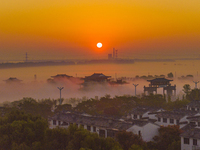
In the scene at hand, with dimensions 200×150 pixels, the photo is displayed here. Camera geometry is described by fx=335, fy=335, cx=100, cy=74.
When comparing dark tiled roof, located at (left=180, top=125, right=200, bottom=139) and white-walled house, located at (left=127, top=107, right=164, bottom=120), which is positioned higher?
dark tiled roof, located at (left=180, top=125, right=200, bottom=139)

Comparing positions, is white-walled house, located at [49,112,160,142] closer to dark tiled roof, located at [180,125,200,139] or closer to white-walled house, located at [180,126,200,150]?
dark tiled roof, located at [180,125,200,139]

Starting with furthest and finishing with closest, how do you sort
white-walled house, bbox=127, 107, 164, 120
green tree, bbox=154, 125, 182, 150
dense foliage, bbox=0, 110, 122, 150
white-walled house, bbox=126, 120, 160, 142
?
1. white-walled house, bbox=127, 107, 164, 120
2. white-walled house, bbox=126, 120, 160, 142
3. green tree, bbox=154, 125, 182, 150
4. dense foliage, bbox=0, 110, 122, 150

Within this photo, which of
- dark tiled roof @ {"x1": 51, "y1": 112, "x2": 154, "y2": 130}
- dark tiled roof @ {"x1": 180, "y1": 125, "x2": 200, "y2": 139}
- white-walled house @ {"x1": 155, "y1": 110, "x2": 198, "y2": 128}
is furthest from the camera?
white-walled house @ {"x1": 155, "y1": 110, "x2": 198, "y2": 128}

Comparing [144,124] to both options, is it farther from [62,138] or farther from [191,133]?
[62,138]

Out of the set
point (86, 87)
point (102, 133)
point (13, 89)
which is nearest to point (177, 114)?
point (102, 133)

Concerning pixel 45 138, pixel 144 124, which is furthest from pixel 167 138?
pixel 45 138

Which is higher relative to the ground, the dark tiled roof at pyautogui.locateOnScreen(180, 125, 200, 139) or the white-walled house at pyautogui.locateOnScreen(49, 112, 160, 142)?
the dark tiled roof at pyautogui.locateOnScreen(180, 125, 200, 139)

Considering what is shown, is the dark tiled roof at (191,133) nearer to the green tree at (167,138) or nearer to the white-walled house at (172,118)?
the green tree at (167,138)

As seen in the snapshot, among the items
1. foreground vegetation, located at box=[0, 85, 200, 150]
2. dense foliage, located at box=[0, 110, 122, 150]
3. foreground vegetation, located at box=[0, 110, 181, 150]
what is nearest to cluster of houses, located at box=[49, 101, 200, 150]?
foreground vegetation, located at box=[0, 85, 200, 150]

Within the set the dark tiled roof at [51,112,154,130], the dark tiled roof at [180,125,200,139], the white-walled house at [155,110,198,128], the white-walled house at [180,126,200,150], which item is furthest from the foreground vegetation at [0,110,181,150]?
the white-walled house at [155,110,198,128]

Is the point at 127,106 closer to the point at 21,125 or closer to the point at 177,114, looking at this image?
the point at 177,114

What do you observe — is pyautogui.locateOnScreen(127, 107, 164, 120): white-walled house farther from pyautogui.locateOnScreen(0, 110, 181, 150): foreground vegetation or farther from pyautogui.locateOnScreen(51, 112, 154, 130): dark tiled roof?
pyautogui.locateOnScreen(0, 110, 181, 150): foreground vegetation

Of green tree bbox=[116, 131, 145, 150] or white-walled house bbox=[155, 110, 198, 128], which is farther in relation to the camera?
white-walled house bbox=[155, 110, 198, 128]
